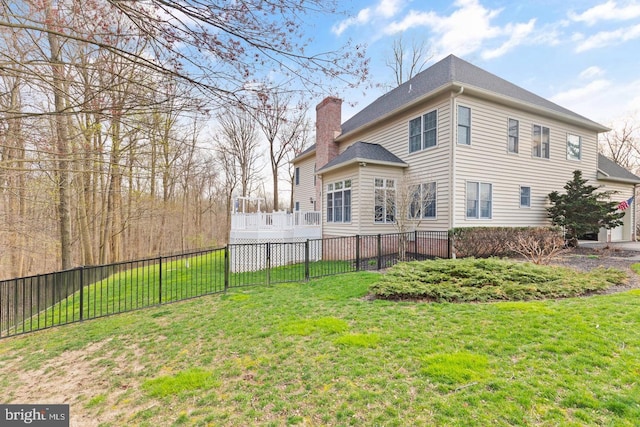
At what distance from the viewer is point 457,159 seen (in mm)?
10133

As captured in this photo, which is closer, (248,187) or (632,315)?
(632,315)

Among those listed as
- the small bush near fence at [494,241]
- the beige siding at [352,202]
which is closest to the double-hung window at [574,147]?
the small bush near fence at [494,241]

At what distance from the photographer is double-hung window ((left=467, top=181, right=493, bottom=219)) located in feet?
34.7

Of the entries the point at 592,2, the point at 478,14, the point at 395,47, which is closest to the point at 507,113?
the point at 592,2

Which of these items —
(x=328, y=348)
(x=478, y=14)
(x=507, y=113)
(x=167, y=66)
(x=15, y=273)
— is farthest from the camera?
(x=15, y=273)

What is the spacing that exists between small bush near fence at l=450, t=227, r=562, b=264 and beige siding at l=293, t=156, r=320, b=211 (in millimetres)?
9746

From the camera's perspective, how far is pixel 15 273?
1307 centimetres

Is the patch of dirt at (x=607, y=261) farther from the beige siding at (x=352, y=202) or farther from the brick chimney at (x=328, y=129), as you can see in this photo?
the brick chimney at (x=328, y=129)

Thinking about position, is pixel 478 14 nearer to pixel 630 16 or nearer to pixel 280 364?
pixel 630 16

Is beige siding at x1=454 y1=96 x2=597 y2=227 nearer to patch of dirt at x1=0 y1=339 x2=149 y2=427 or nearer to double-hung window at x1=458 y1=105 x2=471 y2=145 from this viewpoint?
double-hung window at x1=458 y1=105 x2=471 y2=145

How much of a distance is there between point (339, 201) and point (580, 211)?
31.4 ft

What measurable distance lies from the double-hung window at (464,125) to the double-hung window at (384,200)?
2905 mm

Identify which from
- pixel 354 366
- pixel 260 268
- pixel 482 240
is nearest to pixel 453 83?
pixel 482 240

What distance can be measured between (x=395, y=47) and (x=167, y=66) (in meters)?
23.3
